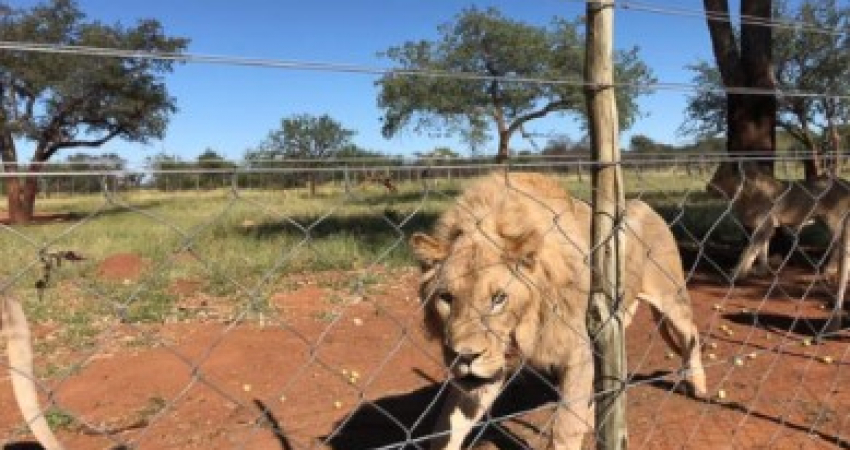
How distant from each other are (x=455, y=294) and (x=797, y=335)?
15.7 feet

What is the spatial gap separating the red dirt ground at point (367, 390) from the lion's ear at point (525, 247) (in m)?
0.62

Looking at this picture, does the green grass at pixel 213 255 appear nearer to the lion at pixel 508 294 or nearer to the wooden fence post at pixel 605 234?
the lion at pixel 508 294

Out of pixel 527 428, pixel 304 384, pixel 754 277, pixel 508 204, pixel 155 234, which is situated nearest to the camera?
pixel 508 204

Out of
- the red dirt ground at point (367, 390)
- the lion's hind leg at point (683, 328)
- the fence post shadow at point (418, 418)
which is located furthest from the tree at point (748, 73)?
the fence post shadow at point (418, 418)

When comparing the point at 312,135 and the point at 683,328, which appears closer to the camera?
the point at 683,328

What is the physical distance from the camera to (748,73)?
36.3ft

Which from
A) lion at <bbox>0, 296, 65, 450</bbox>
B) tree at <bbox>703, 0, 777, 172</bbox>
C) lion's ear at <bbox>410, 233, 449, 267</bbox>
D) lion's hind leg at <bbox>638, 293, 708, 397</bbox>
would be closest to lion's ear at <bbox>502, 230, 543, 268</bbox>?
lion's ear at <bbox>410, 233, 449, 267</bbox>

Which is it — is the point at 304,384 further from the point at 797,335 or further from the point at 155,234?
the point at 155,234

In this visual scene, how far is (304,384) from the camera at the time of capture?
625cm

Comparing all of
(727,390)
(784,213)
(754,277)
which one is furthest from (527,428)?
(784,213)

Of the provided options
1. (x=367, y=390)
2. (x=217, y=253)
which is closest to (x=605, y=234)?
(x=367, y=390)

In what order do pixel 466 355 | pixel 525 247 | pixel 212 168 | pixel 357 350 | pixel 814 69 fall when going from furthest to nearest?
pixel 814 69
pixel 357 350
pixel 525 247
pixel 466 355
pixel 212 168

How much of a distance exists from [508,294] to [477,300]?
181 mm

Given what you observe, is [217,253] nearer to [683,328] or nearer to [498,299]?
[683,328]
